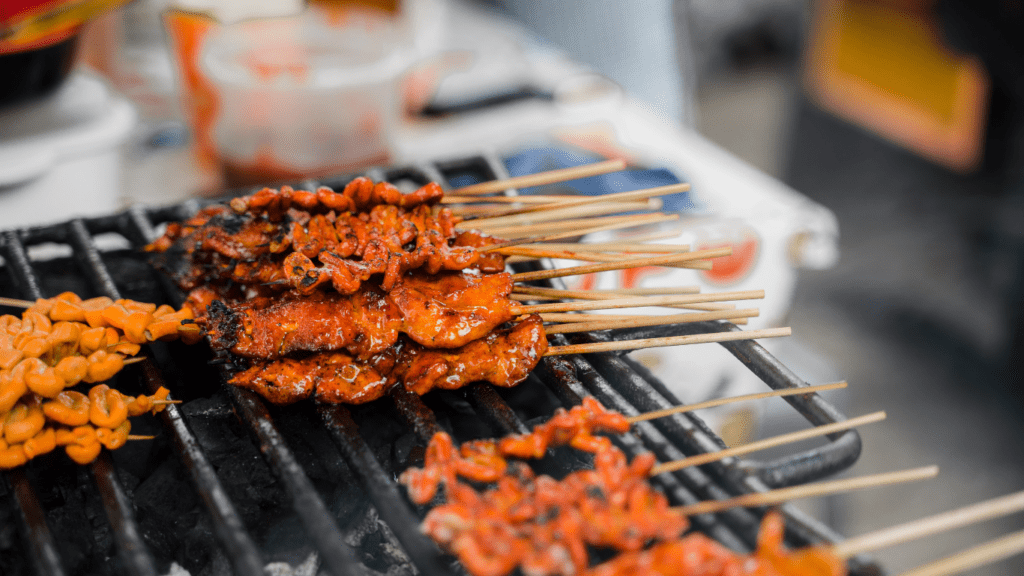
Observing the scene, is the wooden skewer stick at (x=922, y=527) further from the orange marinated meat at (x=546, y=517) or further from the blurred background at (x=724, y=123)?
the blurred background at (x=724, y=123)

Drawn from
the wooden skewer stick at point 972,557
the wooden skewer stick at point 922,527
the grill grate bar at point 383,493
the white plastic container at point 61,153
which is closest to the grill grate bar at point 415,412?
the grill grate bar at point 383,493

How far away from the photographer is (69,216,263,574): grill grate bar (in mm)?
1320

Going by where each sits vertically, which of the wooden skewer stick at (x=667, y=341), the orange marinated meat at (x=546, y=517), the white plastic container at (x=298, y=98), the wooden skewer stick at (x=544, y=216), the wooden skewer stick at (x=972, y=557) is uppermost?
the white plastic container at (x=298, y=98)

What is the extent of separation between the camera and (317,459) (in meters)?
1.75

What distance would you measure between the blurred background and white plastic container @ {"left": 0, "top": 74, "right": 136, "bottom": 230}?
0.01m

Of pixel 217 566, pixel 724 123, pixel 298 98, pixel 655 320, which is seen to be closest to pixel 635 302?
pixel 655 320

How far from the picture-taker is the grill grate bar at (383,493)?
4.35 feet

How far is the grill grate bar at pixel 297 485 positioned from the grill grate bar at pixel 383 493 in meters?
0.09

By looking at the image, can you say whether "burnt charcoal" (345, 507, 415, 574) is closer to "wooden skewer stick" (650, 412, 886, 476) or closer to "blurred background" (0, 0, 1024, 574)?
"wooden skewer stick" (650, 412, 886, 476)

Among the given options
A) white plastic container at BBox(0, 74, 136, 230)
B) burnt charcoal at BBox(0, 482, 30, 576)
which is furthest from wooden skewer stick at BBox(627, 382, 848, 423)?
white plastic container at BBox(0, 74, 136, 230)

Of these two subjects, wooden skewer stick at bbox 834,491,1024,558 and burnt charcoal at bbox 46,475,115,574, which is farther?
burnt charcoal at bbox 46,475,115,574

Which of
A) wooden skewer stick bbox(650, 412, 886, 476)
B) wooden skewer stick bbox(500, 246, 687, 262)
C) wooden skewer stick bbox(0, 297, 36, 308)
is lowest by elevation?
wooden skewer stick bbox(650, 412, 886, 476)

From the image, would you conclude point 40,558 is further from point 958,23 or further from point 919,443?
point 958,23

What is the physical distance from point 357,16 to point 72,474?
2717 millimetres
